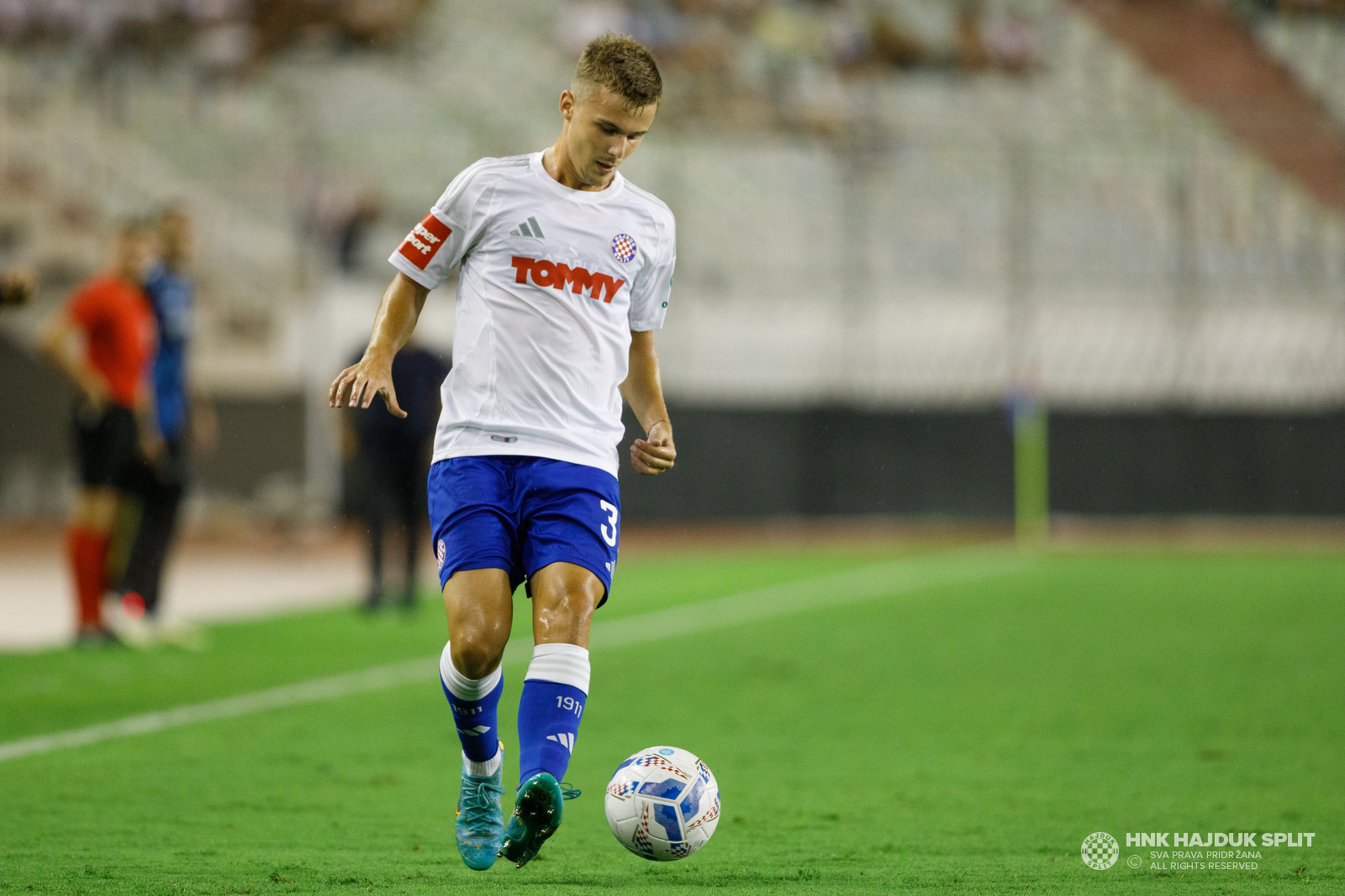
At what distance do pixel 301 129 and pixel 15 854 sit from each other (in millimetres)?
15964

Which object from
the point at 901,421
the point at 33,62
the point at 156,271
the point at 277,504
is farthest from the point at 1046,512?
the point at 33,62

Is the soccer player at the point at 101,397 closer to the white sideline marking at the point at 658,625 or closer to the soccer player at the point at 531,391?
the white sideline marking at the point at 658,625

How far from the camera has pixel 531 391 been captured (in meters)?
3.87

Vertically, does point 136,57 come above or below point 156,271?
above

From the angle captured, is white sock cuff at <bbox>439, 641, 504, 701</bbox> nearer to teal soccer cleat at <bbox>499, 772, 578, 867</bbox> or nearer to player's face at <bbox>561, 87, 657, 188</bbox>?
teal soccer cleat at <bbox>499, 772, 578, 867</bbox>

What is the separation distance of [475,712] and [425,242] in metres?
1.14

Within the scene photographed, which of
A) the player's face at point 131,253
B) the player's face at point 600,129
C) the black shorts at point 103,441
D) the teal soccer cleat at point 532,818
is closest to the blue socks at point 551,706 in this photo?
the teal soccer cleat at point 532,818

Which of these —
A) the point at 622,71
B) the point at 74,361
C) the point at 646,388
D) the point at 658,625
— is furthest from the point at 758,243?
the point at 622,71

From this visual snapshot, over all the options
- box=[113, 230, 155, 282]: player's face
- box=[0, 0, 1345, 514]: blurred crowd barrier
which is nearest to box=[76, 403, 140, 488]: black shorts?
box=[113, 230, 155, 282]: player's face

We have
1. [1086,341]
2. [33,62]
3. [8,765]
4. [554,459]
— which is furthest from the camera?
[33,62]

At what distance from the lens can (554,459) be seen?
3.85 meters

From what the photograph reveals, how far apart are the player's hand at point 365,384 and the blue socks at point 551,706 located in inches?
26.5

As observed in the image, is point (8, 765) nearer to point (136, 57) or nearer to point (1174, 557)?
point (1174, 557)

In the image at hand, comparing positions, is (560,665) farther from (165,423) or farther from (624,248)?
(165,423)
